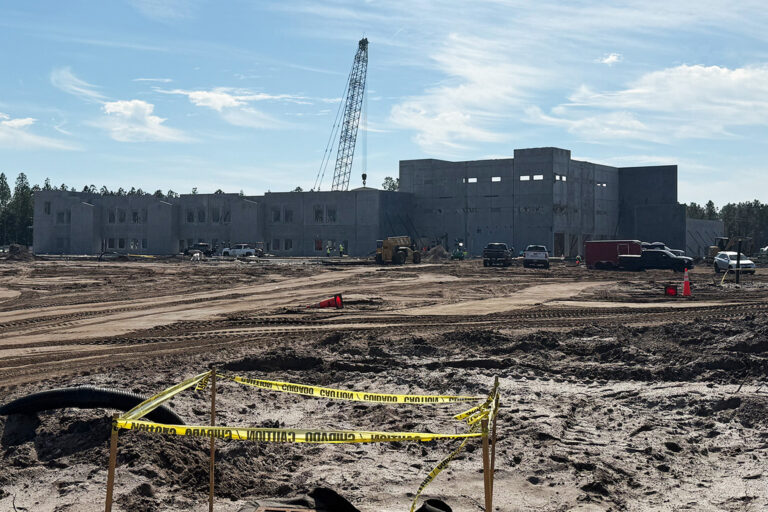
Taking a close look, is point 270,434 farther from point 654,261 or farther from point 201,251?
point 201,251

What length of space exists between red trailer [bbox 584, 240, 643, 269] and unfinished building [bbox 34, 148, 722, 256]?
32393 millimetres

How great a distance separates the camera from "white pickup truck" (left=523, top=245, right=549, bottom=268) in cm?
5731

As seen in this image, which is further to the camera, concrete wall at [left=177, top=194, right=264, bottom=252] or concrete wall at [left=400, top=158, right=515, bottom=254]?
concrete wall at [left=177, top=194, right=264, bottom=252]

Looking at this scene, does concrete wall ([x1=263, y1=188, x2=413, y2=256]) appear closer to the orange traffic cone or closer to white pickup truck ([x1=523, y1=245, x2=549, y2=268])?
white pickup truck ([x1=523, y1=245, x2=549, y2=268])

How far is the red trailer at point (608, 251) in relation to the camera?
54094 mm

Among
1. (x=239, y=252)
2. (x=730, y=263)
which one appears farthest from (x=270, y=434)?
(x=239, y=252)

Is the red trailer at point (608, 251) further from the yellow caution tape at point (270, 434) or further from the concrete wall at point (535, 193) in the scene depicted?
the yellow caution tape at point (270, 434)

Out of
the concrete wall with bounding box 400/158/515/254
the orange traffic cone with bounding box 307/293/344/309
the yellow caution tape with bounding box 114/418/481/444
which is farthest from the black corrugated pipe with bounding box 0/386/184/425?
the concrete wall with bounding box 400/158/515/254

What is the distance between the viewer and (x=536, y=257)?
57.5 meters

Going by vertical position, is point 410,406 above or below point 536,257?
below

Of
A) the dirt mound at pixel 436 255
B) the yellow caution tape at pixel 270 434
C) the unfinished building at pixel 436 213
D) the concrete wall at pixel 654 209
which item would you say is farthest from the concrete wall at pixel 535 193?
the yellow caution tape at pixel 270 434

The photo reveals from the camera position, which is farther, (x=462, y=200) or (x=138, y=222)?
(x=138, y=222)

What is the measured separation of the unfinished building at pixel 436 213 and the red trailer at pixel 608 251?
32.4 metres

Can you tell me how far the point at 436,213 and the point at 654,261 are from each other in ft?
155
